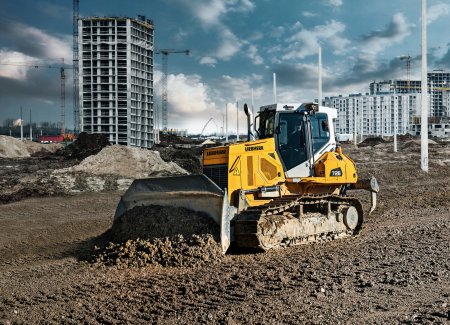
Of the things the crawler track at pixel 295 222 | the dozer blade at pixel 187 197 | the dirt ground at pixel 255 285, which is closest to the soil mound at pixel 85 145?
the dirt ground at pixel 255 285

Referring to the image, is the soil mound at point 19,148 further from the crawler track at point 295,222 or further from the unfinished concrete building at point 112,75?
the crawler track at point 295,222

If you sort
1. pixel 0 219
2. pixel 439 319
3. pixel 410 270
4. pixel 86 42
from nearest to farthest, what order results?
pixel 439 319, pixel 410 270, pixel 0 219, pixel 86 42

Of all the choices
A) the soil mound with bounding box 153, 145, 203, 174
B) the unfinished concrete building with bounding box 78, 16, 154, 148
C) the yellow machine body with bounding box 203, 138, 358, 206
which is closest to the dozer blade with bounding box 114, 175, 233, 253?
the yellow machine body with bounding box 203, 138, 358, 206

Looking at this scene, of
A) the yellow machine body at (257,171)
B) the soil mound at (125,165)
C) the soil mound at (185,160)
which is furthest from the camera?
the soil mound at (185,160)

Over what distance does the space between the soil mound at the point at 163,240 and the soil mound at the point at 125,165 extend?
16.8 m

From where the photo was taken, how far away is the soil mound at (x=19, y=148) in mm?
51463

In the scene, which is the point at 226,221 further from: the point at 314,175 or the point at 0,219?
the point at 0,219

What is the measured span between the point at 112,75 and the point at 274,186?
130 feet

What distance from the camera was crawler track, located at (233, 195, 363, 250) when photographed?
961 centimetres

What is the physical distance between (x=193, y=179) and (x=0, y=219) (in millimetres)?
11583

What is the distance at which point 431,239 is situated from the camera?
11.0 m

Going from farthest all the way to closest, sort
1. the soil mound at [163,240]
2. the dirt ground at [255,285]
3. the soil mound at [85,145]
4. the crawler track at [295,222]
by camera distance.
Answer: the soil mound at [85,145] → the crawler track at [295,222] → the soil mound at [163,240] → the dirt ground at [255,285]

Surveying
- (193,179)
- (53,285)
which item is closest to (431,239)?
(193,179)

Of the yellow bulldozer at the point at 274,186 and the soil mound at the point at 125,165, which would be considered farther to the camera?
the soil mound at the point at 125,165
